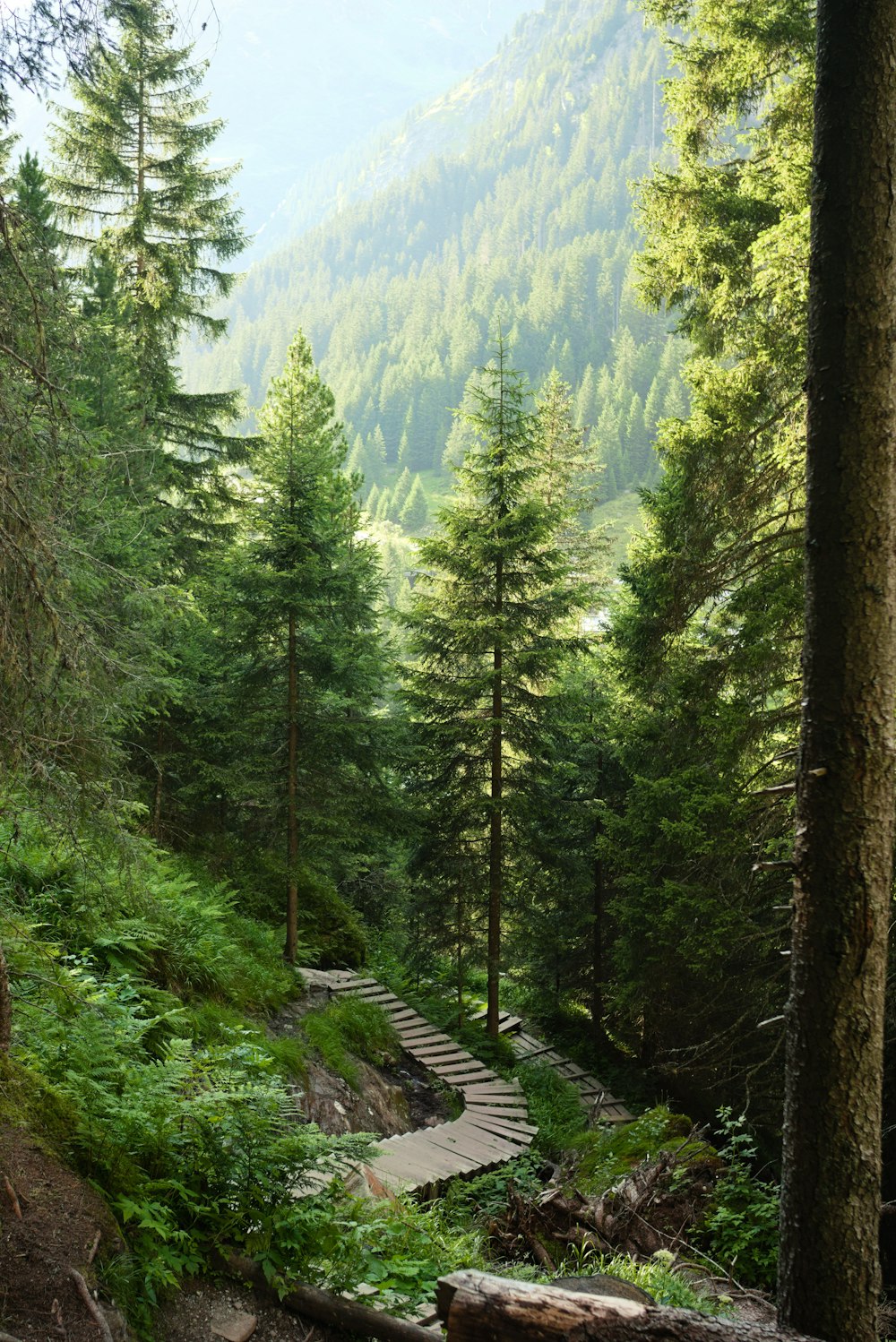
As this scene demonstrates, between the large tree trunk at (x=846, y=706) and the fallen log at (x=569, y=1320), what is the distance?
549 millimetres

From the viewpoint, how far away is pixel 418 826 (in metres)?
15.5

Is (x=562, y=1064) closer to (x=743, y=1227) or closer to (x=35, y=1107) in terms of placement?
(x=743, y=1227)

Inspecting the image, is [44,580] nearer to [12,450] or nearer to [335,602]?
[12,450]

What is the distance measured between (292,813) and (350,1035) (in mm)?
3316

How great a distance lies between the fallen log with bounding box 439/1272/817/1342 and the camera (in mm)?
3008

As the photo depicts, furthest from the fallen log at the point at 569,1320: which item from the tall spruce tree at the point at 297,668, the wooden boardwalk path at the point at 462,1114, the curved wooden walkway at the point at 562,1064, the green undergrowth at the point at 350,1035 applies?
the curved wooden walkway at the point at 562,1064

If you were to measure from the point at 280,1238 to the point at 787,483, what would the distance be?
745 cm

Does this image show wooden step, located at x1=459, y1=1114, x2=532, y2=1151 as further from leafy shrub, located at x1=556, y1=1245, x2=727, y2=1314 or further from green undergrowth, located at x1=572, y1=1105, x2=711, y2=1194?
leafy shrub, located at x1=556, y1=1245, x2=727, y2=1314

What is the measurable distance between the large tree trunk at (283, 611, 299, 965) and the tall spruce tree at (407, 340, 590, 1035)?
316 centimetres

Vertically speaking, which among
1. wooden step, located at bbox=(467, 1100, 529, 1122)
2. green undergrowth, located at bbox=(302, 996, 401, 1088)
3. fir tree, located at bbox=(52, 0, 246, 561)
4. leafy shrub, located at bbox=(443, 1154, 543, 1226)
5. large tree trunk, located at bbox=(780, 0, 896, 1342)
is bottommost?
wooden step, located at bbox=(467, 1100, 529, 1122)

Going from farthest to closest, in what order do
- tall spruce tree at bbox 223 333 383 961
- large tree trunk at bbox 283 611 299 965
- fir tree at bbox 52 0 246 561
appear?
fir tree at bbox 52 0 246 561
large tree trunk at bbox 283 611 299 965
tall spruce tree at bbox 223 333 383 961

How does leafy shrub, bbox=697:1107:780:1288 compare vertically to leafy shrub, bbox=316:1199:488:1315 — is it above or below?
below

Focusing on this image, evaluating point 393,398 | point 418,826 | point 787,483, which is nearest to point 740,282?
point 787,483

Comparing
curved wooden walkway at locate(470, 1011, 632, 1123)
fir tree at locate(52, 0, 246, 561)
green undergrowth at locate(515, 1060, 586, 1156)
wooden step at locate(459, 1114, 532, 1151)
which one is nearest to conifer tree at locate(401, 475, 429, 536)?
fir tree at locate(52, 0, 246, 561)
